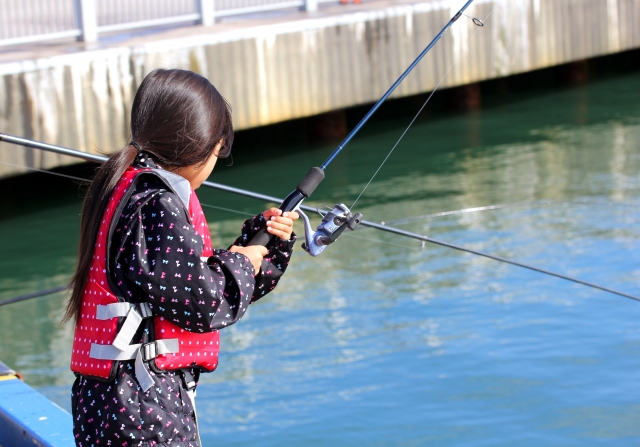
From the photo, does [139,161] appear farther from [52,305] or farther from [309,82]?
[309,82]

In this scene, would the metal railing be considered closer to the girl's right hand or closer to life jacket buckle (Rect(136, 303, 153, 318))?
the girl's right hand

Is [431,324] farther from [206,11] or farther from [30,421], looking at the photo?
[206,11]

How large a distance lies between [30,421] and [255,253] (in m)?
1.17

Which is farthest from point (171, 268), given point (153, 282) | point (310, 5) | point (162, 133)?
point (310, 5)

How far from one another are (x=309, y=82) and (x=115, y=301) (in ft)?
21.4

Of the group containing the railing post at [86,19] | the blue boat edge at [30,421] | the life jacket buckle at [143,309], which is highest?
the railing post at [86,19]

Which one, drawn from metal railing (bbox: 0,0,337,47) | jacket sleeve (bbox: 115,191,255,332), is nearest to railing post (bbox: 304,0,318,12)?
metal railing (bbox: 0,0,337,47)

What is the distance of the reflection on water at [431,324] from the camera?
11.2 feet

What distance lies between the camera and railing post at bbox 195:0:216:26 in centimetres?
752

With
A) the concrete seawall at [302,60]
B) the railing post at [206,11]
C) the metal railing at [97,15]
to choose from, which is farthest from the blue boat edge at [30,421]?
the railing post at [206,11]

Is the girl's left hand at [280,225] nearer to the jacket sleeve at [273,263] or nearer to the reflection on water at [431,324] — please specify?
the jacket sleeve at [273,263]

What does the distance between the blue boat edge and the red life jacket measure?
875 mm

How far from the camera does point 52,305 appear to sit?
4.92 m

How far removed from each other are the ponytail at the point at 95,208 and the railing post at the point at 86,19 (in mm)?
5596
